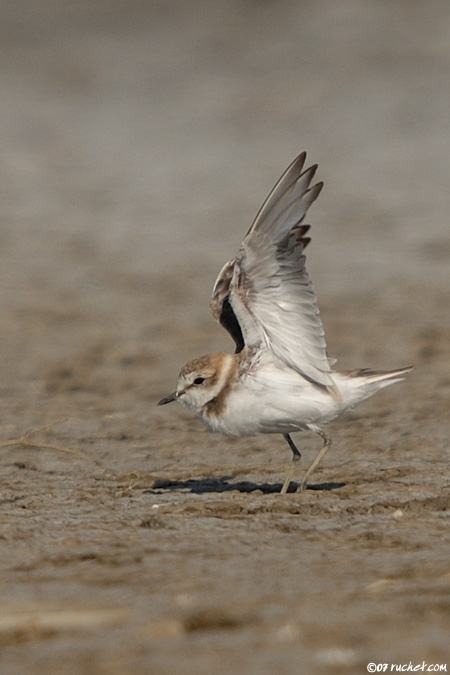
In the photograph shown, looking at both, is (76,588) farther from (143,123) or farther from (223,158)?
(143,123)

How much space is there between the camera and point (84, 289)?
12281 millimetres

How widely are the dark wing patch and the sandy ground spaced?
2.69 feet

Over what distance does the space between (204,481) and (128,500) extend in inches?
28.3

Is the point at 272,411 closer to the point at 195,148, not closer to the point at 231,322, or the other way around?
the point at 231,322

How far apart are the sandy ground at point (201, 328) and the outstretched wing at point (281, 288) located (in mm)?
796

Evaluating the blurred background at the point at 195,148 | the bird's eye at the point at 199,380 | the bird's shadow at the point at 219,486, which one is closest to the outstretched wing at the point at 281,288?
the bird's eye at the point at 199,380

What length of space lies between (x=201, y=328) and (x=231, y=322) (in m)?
4.16

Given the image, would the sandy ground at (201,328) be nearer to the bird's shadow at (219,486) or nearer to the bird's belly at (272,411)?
the bird's shadow at (219,486)

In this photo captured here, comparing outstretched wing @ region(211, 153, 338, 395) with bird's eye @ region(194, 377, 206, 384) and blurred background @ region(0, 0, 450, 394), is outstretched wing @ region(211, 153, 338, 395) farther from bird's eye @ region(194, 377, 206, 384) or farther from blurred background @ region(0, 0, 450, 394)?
blurred background @ region(0, 0, 450, 394)

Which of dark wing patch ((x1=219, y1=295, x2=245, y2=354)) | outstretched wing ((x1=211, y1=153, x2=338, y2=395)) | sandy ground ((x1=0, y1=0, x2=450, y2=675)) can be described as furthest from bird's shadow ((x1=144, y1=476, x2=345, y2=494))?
dark wing patch ((x1=219, y1=295, x2=245, y2=354))

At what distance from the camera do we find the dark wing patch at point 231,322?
6.61 m

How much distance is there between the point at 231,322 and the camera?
672 centimetres

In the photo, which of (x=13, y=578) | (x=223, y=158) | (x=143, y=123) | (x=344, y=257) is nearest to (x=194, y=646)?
(x=13, y=578)

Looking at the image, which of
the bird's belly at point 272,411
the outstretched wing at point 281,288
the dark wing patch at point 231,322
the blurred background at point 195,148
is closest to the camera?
the outstretched wing at point 281,288
